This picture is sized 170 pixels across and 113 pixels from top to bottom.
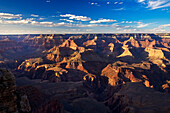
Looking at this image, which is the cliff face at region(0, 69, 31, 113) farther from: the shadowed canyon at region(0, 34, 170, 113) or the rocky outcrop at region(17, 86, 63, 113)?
the rocky outcrop at region(17, 86, 63, 113)

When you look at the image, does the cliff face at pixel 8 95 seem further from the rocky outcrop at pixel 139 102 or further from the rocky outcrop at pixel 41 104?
the rocky outcrop at pixel 139 102

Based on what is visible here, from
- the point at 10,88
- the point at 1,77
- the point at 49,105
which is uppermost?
the point at 1,77

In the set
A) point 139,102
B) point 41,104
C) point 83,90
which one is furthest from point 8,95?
point 83,90

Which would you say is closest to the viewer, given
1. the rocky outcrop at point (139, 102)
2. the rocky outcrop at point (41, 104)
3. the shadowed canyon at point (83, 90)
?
the shadowed canyon at point (83, 90)

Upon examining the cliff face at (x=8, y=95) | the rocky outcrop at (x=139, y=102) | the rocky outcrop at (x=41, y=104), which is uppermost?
the cliff face at (x=8, y=95)

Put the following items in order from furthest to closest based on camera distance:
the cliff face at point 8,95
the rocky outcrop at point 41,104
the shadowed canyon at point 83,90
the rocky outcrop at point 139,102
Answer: the rocky outcrop at point 139,102, the rocky outcrop at point 41,104, the shadowed canyon at point 83,90, the cliff face at point 8,95

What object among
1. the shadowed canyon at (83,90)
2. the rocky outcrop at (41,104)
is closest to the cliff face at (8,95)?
the shadowed canyon at (83,90)

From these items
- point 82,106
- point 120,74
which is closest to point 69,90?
point 82,106

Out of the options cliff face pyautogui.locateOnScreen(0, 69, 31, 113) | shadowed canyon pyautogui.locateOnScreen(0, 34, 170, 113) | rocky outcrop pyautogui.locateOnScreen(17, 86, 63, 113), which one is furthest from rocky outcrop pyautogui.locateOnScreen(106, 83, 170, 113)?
cliff face pyautogui.locateOnScreen(0, 69, 31, 113)

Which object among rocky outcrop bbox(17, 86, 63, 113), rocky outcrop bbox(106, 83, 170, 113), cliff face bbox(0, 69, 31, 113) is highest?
cliff face bbox(0, 69, 31, 113)

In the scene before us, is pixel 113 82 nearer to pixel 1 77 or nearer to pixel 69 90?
pixel 69 90

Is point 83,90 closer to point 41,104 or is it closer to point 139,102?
point 139,102
